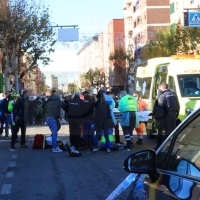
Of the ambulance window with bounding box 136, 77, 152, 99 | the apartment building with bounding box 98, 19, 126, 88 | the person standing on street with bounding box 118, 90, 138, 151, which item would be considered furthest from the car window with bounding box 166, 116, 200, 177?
the apartment building with bounding box 98, 19, 126, 88

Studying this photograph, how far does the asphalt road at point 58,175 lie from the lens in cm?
897

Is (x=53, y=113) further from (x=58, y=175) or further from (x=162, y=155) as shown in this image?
(x=162, y=155)

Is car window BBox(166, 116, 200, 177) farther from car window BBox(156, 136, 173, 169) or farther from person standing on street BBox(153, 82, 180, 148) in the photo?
person standing on street BBox(153, 82, 180, 148)

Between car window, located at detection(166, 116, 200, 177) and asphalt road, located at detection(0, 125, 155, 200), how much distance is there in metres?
2.95

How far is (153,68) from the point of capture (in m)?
20.2

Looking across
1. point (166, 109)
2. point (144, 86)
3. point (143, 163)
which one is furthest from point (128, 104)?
point (143, 163)

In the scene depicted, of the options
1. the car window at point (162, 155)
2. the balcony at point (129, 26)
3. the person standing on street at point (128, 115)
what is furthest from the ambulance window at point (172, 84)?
the balcony at point (129, 26)

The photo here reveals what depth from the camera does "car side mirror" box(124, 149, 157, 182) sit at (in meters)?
3.79

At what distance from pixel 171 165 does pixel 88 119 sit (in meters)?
12.7

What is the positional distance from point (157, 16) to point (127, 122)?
65.5 m

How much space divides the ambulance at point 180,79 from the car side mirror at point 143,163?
12.5 meters

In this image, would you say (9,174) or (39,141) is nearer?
(9,174)

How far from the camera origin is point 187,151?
150 inches

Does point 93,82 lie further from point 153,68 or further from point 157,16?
point 153,68
